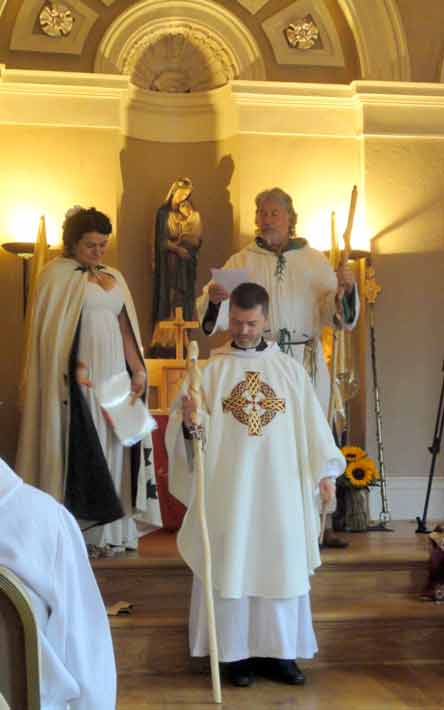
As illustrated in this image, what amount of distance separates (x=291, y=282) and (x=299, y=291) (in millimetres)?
64

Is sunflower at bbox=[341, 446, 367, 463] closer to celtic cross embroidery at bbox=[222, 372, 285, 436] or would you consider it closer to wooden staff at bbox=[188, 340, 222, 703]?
celtic cross embroidery at bbox=[222, 372, 285, 436]

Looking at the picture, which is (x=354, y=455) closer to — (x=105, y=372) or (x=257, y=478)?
(x=105, y=372)

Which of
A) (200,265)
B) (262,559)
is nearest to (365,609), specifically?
(262,559)

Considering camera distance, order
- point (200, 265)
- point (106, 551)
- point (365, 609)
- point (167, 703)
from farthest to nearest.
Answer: point (200, 265)
point (106, 551)
point (365, 609)
point (167, 703)

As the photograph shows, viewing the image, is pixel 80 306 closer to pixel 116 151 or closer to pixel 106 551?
pixel 106 551

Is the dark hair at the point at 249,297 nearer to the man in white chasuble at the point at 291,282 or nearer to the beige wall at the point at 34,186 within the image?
the man in white chasuble at the point at 291,282

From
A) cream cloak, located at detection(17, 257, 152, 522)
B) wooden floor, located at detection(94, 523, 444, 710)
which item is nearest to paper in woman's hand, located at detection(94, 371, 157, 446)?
cream cloak, located at detection(17, 257, 152, 522)

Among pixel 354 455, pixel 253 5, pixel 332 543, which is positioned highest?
pixel 253 5

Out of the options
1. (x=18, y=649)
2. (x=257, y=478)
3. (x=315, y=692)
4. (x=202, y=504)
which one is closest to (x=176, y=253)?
(x=257, y=478)

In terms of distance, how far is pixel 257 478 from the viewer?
4.68 meters

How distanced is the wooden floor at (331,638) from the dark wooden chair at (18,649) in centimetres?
213

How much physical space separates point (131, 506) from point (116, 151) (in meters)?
2.96

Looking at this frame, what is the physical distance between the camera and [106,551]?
5.62 metres

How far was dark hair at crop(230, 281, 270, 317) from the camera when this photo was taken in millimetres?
4594
